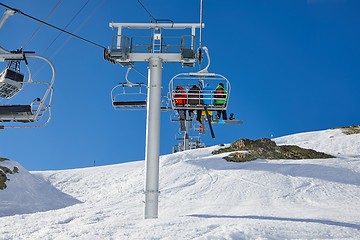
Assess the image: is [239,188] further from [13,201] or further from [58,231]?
[13,201]

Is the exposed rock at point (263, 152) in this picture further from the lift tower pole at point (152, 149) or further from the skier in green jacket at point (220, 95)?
the lift tower pole at point (152, 149)

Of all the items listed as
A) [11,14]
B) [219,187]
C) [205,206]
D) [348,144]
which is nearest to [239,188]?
[219,187]

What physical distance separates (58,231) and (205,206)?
5.68 m

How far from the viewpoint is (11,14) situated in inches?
421

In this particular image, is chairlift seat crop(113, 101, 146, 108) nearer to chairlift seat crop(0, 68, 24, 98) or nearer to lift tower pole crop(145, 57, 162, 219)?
lift tower pole crop(145, 57, 162, 219)

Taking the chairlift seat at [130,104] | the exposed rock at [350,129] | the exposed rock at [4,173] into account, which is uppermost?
the exposed rock at [350,129]

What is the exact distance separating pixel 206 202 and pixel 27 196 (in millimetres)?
12953

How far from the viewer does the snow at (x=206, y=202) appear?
9.57 m

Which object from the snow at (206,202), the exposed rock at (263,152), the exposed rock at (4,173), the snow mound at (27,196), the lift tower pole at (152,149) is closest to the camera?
the snow at (206,202)

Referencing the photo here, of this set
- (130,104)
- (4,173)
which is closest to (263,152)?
(130,104)

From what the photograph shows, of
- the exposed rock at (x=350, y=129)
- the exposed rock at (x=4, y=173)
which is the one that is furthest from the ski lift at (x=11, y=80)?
the exposed rock at (x=350, y=129)

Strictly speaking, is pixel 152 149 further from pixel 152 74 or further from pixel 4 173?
pixel 4 173

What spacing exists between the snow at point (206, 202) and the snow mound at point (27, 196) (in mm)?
74

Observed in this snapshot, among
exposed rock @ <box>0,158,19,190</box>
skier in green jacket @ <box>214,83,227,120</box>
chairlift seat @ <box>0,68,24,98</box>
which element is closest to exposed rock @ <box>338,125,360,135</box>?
exposed rock @ <box>0,158,19,190</box>
